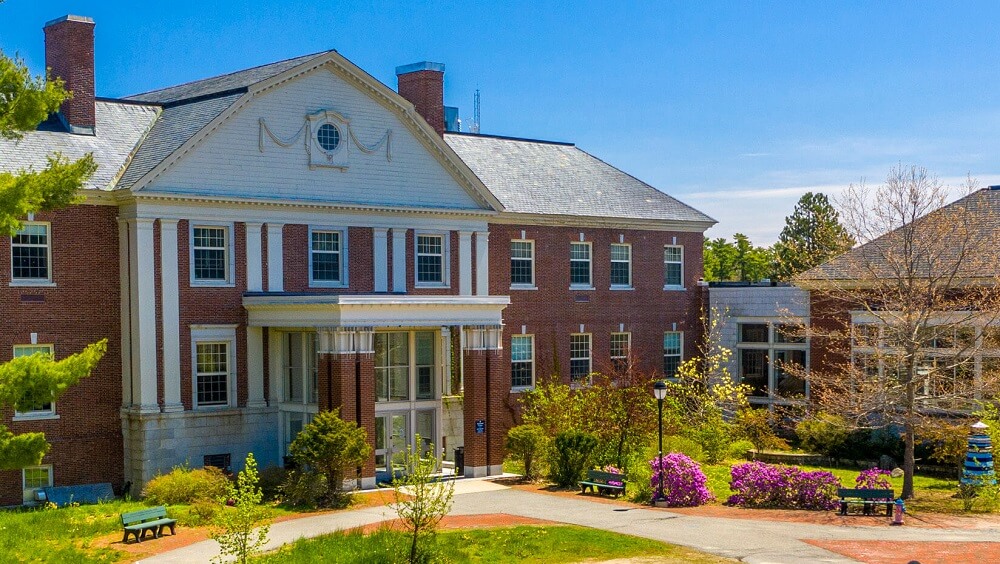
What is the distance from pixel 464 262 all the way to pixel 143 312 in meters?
10.7

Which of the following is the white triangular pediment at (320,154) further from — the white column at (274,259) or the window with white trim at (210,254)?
the window with white trim at (210,254)

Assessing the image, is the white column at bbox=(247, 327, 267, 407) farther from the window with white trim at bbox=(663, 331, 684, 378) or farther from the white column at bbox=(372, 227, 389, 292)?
the window with white trim at bbox=(663, 331, 684, 378)

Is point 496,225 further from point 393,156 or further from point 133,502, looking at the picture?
point 133,502

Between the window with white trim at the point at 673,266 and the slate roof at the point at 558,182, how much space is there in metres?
1.26

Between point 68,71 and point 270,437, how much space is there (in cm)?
1163

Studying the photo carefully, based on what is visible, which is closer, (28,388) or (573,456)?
(28,388)

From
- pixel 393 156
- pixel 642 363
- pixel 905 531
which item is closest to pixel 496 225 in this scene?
pixel 393 156

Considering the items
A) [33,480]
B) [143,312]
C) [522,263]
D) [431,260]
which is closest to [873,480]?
[431,260]

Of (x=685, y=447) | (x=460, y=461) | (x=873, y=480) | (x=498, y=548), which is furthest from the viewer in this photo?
(x=685, y=447)

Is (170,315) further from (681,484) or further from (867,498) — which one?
(867,498)

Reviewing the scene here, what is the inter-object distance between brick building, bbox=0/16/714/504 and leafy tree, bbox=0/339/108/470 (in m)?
10.3

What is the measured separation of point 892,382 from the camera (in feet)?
110

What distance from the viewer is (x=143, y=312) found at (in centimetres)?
3328

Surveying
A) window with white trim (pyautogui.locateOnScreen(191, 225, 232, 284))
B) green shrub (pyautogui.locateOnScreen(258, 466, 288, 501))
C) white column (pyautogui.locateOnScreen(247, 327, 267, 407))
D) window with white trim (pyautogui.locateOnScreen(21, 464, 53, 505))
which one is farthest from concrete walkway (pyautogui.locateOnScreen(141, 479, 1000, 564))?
window with white trim (pyautogui.locateOnScreen(191, 225, 232, 284))
